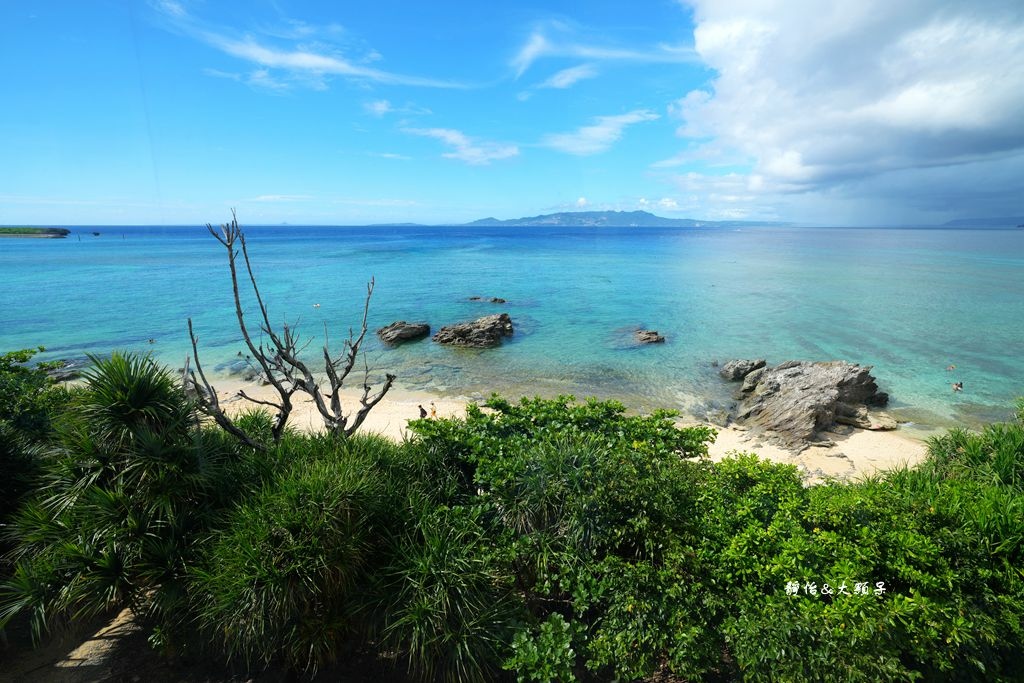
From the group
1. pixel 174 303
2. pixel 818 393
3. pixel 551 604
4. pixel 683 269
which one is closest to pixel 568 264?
pixel 683 269

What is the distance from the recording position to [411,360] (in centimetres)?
2734

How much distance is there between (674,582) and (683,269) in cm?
7205

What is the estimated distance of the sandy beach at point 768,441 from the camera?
46.9ft

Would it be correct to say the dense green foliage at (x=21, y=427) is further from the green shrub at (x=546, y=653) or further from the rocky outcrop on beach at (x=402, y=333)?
the rocky outcrop on beach at (x=402, y=333)

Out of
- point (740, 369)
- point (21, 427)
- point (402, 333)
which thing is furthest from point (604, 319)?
point (21, 427)

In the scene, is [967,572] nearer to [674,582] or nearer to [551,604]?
[674,582]

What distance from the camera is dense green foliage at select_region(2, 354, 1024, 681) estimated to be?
562 centimetres

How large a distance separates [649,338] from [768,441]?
1504 cm

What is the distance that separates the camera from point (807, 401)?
17.3m

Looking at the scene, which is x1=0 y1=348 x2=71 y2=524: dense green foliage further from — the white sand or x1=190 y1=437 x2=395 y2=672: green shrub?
the white sand

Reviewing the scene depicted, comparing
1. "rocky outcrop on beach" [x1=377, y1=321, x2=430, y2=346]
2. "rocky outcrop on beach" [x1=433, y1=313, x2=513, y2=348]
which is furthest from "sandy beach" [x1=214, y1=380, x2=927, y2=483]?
"rocky outcrop on beach" [x1=377, y1=321, x2=430, y2=346]

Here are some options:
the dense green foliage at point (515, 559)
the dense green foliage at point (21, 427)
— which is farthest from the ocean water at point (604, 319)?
the dense green foliage at point (515, 559)

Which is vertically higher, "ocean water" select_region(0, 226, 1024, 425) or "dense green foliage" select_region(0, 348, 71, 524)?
"dense green foliage" select_region(0, 348, 71, 524)

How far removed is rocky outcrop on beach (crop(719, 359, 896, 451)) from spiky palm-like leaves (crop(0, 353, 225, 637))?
53.3ft
